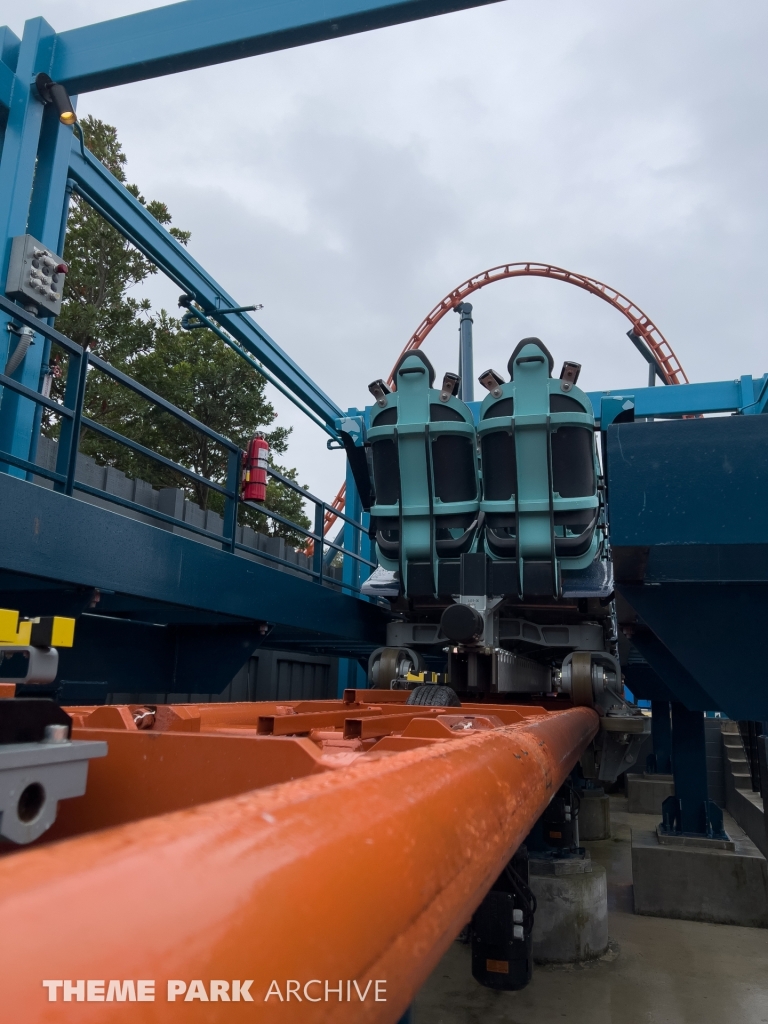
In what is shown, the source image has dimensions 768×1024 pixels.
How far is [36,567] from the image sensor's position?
2705mm

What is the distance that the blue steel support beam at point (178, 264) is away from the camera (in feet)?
17.8

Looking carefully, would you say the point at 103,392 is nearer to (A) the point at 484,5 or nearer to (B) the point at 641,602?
(A) the point at 484,5

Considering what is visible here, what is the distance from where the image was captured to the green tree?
1453 centimetres

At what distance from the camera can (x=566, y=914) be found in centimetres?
525

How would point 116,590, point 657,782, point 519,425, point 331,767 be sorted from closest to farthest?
point 331,767 → point 116,590 → point 519,425 → point 657,782

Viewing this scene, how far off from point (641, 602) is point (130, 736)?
6.73 feet

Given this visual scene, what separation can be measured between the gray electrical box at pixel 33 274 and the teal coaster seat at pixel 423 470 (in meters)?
2.06

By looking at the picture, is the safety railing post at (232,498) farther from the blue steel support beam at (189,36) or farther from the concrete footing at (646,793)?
the concrete footing at (646,793)

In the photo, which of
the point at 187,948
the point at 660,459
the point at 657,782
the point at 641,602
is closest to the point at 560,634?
the point at 641,602

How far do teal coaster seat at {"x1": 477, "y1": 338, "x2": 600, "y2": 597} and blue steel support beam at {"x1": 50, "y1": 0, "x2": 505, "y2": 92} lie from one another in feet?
8.37

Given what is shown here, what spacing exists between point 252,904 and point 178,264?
668cm

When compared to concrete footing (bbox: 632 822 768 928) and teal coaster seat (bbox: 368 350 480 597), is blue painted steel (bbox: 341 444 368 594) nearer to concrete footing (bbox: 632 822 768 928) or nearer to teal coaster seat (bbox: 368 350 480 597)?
teal coaster seat (bbox: 368 350 480 597)

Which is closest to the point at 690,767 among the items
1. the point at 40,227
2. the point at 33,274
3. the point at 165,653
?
the point at 165,653

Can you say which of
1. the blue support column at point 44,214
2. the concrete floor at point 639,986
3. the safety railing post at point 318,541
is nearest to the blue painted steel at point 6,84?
the blue support column at point 44,214
